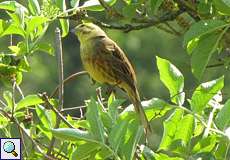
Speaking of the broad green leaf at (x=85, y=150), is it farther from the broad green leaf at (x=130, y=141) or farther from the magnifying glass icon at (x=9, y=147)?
the magnifying glass icon at (x=9, y=147)

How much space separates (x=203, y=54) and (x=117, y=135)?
48 centimetres

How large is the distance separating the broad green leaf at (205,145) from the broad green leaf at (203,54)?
0.91 feet

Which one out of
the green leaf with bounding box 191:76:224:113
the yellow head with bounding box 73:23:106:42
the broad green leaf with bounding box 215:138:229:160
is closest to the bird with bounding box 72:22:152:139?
the yellow head with bounding box 73:23:106:42

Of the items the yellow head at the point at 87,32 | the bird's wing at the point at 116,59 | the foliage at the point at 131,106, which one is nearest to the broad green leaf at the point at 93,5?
the foliage at the point at 131,106

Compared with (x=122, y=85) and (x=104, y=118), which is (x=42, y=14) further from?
(x=122, y=85)

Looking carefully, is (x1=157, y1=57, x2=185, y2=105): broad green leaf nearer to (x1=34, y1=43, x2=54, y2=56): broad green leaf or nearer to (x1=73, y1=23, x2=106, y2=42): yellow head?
(x1=34, y1=43, x2=54, y2=56): broad green leaf

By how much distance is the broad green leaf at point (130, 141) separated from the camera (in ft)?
7.00

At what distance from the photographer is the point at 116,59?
4031 millimetres

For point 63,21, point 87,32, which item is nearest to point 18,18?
point 63,21

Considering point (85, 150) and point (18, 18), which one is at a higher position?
point (18, 18)

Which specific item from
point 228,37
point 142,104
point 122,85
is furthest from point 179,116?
point 122,85

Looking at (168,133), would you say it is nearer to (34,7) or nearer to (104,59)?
(34,7)

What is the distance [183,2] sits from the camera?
8.92ft

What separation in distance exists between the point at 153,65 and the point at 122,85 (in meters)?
18.7
